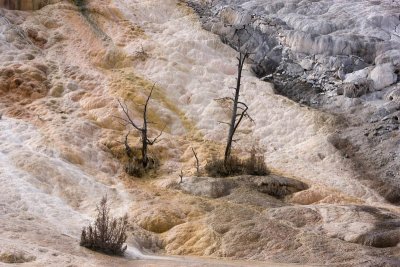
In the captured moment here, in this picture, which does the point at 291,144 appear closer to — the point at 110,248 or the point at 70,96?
the point at 70,96

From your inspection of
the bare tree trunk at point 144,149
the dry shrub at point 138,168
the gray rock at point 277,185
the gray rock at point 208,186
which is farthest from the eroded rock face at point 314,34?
the gray rock at point 208,186

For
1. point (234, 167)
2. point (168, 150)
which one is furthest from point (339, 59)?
point (168, 150)

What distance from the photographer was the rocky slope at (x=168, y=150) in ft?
26.5

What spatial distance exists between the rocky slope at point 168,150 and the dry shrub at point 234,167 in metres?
0.41

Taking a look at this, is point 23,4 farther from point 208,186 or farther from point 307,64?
point 208,186

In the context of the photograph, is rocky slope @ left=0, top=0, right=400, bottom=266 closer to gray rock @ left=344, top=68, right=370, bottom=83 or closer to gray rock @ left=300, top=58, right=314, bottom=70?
gray rock @ left=300, top=58, right=314, bottom=70

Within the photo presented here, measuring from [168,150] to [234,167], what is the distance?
1.81 metres

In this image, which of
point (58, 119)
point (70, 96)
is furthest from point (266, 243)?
point (70, 96)

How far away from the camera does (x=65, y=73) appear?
48.1 feet

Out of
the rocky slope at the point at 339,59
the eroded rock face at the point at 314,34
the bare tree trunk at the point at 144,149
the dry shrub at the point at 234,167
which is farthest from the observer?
the eroded rock face at the point at 314,34

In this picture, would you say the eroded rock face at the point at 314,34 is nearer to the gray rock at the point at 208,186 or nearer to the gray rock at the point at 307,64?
the gray rock at the point at 307,64

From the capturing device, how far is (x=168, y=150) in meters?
12.7

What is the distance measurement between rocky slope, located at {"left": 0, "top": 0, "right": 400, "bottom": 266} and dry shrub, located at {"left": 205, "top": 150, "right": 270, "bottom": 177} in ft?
1.35

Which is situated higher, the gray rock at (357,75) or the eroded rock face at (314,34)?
the eroded rock face at (314,34)
